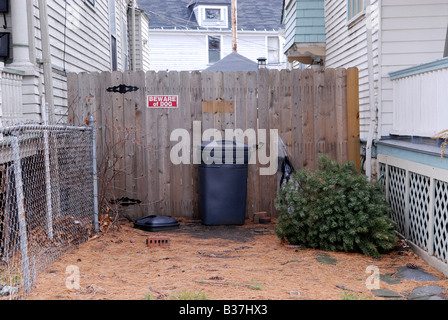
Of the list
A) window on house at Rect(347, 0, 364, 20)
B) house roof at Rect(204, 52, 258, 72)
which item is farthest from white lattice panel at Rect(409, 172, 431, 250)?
house roof at Rect(204, 52, 258, 72)

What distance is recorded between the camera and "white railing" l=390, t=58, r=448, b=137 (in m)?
5.75

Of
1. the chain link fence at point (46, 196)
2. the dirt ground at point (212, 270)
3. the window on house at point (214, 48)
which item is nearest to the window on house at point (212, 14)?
the window on house at point (214, 48)

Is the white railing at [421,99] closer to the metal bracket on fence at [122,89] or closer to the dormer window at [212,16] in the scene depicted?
the metal bracket on fence at [122,89]

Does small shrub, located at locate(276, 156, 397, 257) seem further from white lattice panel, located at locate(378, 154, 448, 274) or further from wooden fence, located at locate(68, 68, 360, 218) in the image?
wooden fence, located at locate(68, 68, 360, 218)

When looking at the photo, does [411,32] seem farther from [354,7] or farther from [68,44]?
[68,44]

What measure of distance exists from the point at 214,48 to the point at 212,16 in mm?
1746

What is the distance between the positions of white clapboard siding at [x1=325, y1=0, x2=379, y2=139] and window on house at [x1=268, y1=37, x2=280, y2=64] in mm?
17734

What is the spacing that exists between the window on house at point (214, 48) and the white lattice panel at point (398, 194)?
22384mm

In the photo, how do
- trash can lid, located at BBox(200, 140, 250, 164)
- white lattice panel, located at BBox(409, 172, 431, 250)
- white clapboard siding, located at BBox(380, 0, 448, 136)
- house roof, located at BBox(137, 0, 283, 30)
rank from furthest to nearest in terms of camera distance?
house roof, located at BBox(137, 0, 283, 30), trash can lid, located at BBox(200, 140, 250, 164), white clapboard siding, located at BBox(380, 0, 448, 136), white lattice panel, located at BBox(409, 172, 431, 250)

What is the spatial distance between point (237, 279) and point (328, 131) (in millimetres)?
3925

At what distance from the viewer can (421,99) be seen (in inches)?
251

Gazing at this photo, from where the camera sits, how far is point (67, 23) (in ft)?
30.5

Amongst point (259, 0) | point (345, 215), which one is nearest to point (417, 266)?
point (345, 215)

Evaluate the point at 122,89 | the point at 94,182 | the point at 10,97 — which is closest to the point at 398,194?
the point at 94,182
